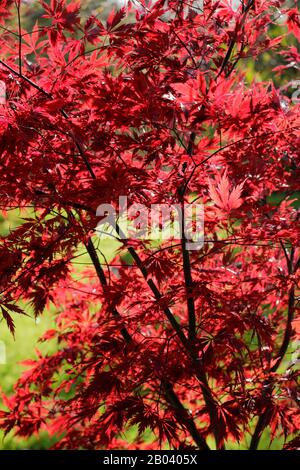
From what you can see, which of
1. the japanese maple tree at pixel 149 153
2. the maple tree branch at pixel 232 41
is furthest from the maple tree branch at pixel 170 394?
the maple tree branch at pixel 232 41

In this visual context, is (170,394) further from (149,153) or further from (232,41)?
(232,41)

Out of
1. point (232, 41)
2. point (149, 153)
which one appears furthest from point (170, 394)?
point (232, 41)

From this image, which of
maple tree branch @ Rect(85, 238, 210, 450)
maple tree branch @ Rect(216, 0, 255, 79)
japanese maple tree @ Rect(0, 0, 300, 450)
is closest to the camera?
japanese maple tree @ Rect(0, 0, 300, 450)

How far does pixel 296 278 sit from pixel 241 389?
1.46 feet

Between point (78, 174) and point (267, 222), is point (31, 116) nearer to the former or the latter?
point (78, 174)

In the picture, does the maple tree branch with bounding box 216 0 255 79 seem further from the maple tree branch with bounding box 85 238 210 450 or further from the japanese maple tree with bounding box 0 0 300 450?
the maple tree branch with bounding box 85 238 210 450

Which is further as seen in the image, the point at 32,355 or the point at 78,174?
the point at 32,355

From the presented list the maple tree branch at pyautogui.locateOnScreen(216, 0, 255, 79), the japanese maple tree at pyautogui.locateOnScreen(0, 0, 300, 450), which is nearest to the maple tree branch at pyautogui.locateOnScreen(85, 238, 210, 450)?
the japanese maple tree at pyautogui.locateOnScreen(0, 0, 300, 450)

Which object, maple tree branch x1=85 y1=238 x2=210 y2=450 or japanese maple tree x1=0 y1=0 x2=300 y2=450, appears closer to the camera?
japanese maple tree x1=0 y1=0 x2=300 y2=450

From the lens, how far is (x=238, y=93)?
170 cm

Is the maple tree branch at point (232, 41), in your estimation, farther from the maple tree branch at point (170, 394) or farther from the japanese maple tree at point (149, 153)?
the maple tree branch at point (170, 394)

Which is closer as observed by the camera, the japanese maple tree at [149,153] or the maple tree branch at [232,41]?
the japanese maple tree at [149,153]

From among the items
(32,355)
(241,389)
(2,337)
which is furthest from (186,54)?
(2,337)

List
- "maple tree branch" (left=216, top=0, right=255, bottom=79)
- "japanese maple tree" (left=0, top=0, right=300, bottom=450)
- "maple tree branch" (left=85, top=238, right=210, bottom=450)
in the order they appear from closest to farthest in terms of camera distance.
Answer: "japanese maple tree" (left=0, top=0, right=300, bottom=450) < "maple tree branch" (left=216, top=0, right=255, bottom=79) < "maple tree branch" (left=85, top=238, right=210, bottom=450)
